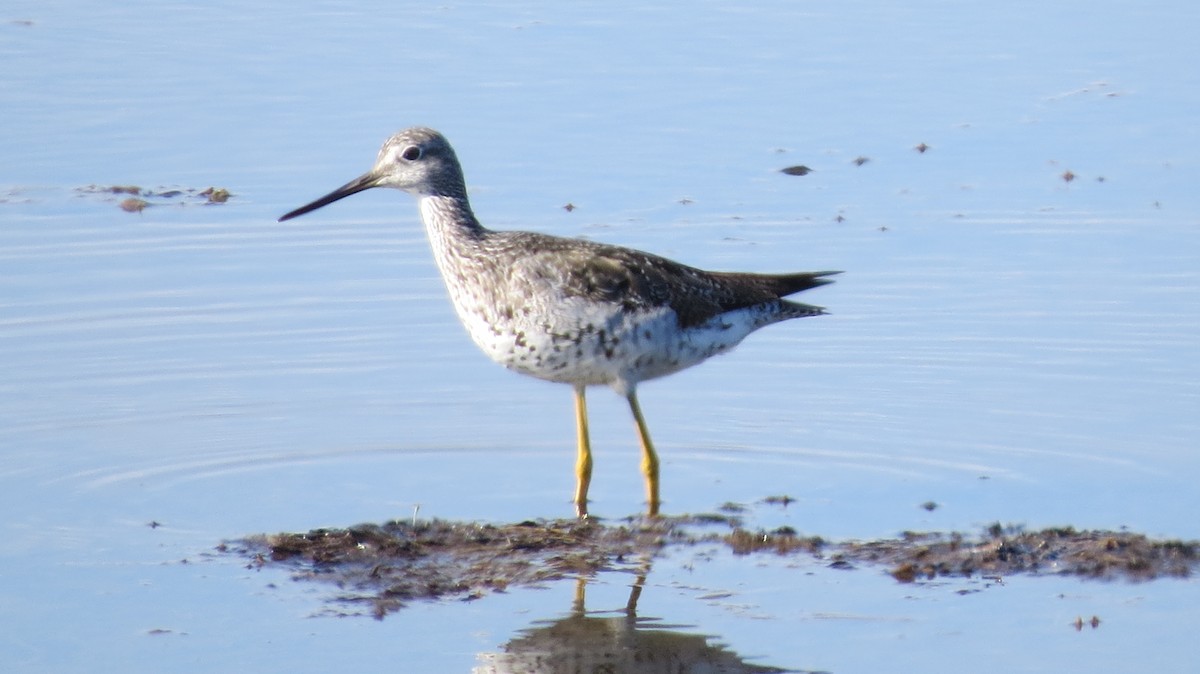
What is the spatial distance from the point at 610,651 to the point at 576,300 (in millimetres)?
2125

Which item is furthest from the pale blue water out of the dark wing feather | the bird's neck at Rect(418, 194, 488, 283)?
the bird's neck at Rect(418, 194, 488, 283)

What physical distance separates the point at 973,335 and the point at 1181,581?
3.18 metres

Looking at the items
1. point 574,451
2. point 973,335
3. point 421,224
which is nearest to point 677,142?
point 421,224

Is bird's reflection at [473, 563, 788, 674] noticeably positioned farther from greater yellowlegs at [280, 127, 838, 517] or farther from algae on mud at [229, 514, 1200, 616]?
greater yellowlegs at [280, 127, 838, 517]

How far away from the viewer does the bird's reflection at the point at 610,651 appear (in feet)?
22.7

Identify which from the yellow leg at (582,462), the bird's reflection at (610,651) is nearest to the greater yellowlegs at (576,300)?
the yellow leg at (582,462)

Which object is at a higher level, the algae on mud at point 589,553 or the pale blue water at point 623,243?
the pale blue water at point 623,243

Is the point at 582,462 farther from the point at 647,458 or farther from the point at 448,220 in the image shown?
the point at 448,220

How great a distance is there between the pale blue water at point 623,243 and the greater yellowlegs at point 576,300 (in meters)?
0.56

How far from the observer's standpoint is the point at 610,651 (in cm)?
712

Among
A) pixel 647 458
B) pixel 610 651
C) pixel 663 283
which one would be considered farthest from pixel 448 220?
pixel 610 651

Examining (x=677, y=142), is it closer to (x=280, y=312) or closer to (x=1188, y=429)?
(x=280, y=312)

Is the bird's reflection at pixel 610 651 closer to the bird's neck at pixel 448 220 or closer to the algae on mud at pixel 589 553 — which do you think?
the algae on mud at pixel 589 553

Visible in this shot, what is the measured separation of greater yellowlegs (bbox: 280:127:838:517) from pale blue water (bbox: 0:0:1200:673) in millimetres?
562
